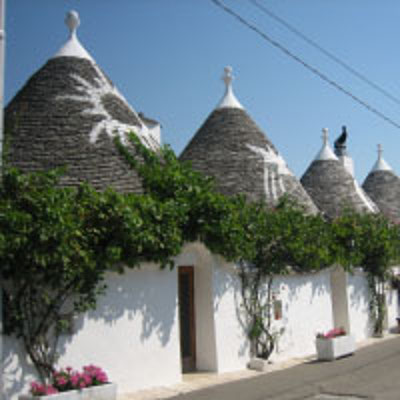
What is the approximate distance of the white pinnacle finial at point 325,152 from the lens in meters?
20.8

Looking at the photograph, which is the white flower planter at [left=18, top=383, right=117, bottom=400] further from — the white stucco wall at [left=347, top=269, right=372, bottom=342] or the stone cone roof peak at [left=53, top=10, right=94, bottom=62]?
the white stucco wall at [left=347, top=269, right=372, bottom=342]

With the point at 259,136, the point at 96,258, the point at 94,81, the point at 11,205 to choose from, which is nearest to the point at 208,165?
the point at 259,136

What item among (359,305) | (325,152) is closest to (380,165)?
(325,152)

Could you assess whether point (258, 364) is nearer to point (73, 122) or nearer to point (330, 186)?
point (73, 122)

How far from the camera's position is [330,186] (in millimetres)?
19719

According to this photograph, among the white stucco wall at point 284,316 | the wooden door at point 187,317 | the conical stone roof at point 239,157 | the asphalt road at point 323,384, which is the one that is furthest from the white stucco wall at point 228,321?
the conical stone roof at point 239,157

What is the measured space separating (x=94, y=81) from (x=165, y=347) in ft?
20.2

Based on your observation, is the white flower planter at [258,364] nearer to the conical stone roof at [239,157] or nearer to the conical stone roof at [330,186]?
the conical stone roof at [239,157]

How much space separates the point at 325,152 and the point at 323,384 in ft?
42.8

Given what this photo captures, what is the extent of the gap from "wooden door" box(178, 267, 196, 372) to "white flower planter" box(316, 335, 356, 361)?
3231mm

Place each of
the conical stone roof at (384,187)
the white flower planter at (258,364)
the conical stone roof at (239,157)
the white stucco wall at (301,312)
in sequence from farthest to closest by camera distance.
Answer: the conical stone roof at (384,187) < the conical stone roof at (239,157) < the white stucco wall at (301,312) < the white flower planter at (258,364)

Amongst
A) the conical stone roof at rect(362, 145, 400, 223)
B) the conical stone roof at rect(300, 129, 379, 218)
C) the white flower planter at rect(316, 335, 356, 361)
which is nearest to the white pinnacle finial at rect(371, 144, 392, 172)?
the conical stone roof at rect(362, 145, 400, 223)

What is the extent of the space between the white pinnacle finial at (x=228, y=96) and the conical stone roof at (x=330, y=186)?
17.4 feet

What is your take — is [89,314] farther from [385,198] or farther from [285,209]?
[385,198]
